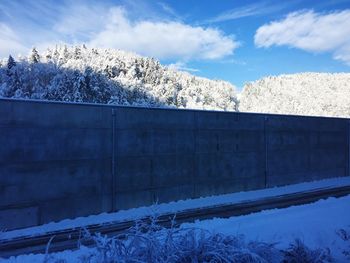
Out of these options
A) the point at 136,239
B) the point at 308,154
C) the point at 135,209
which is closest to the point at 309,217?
the point at 135,209

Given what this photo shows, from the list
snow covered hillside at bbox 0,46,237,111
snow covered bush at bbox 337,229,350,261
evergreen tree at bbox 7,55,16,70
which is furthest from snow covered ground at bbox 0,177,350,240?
evergreen tree at bbox 7,55,16,70

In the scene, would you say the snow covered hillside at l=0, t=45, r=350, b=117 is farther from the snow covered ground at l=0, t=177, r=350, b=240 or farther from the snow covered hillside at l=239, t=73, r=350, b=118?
the snow covered ground at l=0, t=177, r=350, b=240

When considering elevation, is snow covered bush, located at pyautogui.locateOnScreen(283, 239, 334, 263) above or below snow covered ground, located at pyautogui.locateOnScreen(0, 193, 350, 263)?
above

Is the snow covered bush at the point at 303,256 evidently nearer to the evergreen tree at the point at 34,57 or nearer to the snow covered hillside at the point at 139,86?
the snow covered hillside at the point at 139,86

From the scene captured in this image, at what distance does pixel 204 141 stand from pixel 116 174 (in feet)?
12.6

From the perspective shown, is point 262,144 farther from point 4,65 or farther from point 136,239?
point 4,65

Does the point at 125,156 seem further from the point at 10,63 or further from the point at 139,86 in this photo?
the point at 139,86

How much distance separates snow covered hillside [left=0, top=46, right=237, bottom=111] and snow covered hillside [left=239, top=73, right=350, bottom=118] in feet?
66.4

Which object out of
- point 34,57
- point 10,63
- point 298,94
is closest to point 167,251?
point 10,63

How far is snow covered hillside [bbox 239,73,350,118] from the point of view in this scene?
9512cm

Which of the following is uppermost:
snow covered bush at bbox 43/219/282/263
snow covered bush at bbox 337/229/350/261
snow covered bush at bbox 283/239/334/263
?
snow covered bush at bbox 43/219/282/263

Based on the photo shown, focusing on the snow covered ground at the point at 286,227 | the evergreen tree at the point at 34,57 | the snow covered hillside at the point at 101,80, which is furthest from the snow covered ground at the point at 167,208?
the evergreen tree at the point at 34,57

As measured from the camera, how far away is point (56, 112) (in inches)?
421

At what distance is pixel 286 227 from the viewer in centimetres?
811
